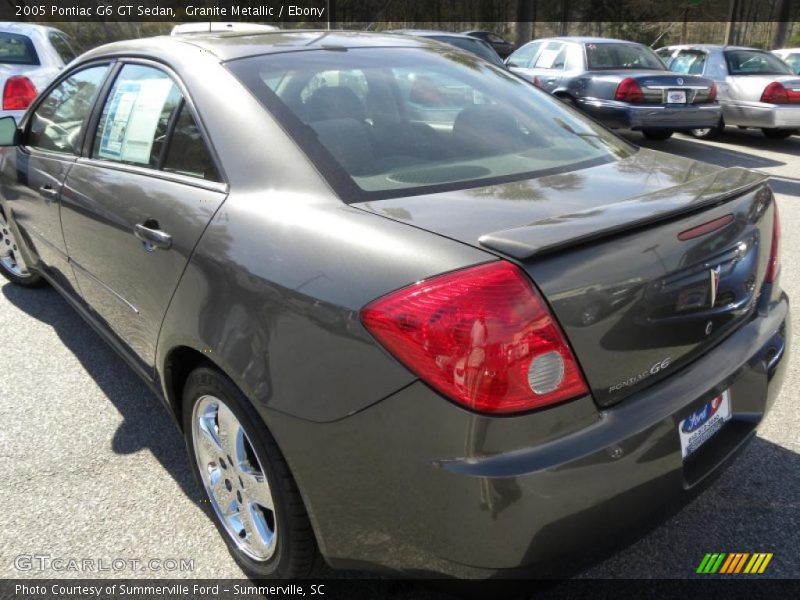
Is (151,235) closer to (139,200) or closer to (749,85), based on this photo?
(139,200)

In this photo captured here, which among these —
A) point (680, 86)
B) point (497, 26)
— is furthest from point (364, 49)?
point (497, 26)

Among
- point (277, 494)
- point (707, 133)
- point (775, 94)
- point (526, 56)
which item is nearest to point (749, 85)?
point (775, 94)

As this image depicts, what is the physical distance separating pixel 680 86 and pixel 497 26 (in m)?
21.6

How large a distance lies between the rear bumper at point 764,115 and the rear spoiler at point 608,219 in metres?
8.88

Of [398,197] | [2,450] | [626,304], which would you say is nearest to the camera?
[626,304]

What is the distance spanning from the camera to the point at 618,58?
31.6 feet

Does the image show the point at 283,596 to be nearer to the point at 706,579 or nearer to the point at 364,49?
the point at 706,579

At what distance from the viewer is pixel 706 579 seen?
6.73 feet

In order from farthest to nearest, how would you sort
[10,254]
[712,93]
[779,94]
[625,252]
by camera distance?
[779,94], [712,93], [10,254], [625,252]

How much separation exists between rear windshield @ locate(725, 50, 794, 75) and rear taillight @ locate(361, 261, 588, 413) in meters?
10.6

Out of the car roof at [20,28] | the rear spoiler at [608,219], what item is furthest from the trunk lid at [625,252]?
the car roof at [20,28]

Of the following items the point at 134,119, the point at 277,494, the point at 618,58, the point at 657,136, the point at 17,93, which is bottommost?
the point at 657,136

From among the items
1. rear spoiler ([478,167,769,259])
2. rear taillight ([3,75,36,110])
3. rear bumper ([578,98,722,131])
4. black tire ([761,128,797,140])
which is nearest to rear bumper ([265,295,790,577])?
rear spoiler ([478,167,769,259])

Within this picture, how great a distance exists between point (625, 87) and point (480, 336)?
27.2 ft
